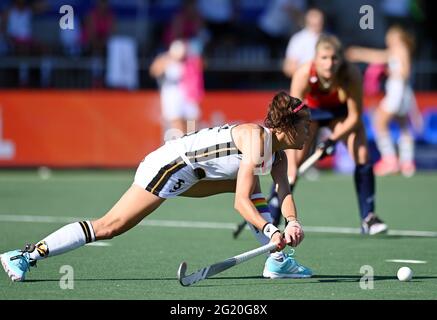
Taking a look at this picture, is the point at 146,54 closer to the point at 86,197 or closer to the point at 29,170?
the point at 29,170

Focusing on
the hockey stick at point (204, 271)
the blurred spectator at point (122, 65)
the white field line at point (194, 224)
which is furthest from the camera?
the blurred spectator at point (122, 65)

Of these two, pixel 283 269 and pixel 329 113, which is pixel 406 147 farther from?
pixel 283 269

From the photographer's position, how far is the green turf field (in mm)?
7086

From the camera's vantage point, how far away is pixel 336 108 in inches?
412

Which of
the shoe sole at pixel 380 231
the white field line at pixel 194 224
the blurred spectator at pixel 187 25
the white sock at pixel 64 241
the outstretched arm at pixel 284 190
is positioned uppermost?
the blurred spectator at pixel 187 25

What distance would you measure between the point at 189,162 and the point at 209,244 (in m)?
2.45

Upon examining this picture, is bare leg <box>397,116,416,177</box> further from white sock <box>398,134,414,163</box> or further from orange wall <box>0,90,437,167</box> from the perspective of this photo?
orange wall <box>0,90,437,167</box>

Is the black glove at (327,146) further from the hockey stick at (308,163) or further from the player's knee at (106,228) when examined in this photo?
the player's knee at (106,228)

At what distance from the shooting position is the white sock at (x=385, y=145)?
680 inches

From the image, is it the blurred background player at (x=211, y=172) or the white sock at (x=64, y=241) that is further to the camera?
the white sock at (x=64, y=241)

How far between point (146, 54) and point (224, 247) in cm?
1045

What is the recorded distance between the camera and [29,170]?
1759 centimetres

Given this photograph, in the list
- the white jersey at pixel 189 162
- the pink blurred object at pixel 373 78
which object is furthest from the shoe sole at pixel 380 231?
the pink blurred object at pixel 373 78

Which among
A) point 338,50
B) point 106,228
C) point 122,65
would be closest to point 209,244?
point 338,50
